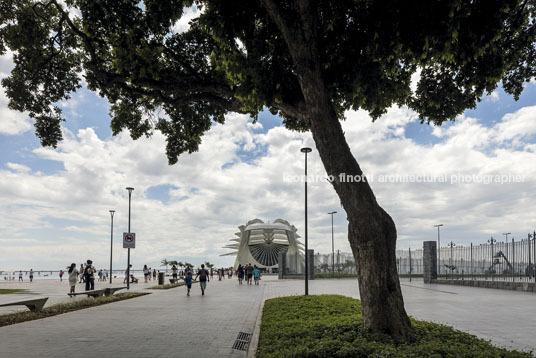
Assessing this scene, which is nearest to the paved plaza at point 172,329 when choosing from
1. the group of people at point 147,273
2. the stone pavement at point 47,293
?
the stone pavement at point 47,293

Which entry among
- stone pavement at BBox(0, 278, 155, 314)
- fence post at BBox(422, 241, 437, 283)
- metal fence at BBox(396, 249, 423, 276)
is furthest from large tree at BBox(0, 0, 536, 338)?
metal fence at BBox(396, 249, 423, 276)

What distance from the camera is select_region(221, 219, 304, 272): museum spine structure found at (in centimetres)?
7538

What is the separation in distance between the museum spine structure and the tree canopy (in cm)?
6434

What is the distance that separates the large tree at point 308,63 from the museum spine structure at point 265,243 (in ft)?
208

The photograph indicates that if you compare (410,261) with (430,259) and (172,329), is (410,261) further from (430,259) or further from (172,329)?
(172,329)

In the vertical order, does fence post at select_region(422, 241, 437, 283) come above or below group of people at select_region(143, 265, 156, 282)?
above

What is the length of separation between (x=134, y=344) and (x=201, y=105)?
760 cm

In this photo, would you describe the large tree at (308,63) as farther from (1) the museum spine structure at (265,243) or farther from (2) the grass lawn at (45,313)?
(1) the museum spine structure at (265,243)

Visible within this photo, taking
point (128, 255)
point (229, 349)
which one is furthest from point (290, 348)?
point (128, 255)

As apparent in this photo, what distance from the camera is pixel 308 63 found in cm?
788

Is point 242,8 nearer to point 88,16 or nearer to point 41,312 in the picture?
point 88,16

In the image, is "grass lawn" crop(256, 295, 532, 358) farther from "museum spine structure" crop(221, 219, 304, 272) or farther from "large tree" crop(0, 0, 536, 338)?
"museum spine structure" crop(221, 219, 304, 272)

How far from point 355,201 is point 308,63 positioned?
303 centimetres

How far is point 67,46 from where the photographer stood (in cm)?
1152
